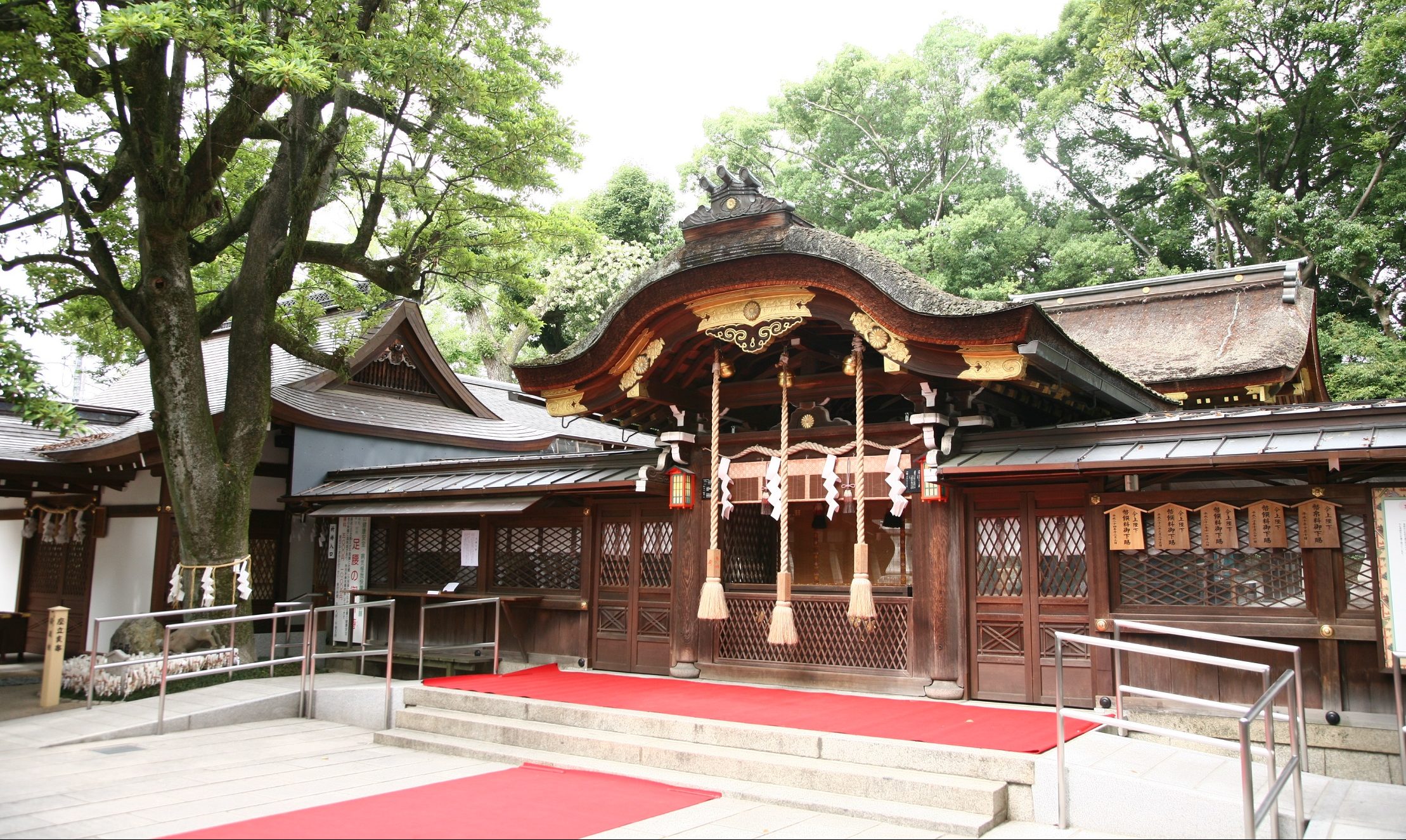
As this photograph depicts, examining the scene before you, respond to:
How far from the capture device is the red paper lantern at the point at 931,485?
27.6 ft

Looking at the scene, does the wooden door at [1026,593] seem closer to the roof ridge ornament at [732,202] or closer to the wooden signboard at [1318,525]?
the wooden signboard at [1318,525]

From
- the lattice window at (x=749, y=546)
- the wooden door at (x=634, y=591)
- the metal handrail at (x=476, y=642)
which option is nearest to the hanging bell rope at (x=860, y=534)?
the lattice window at (x=749, y=546)

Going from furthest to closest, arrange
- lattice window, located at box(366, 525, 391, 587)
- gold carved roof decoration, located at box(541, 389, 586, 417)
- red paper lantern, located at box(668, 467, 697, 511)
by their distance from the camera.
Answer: lattice window, located at box(366, 525, 391, 587) < gold carved roof decoration, located at box(541, 389, 586, 417) < red paper lantern, located at box(668, 467, 697, 511)

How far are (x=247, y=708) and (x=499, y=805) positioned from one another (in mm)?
4913

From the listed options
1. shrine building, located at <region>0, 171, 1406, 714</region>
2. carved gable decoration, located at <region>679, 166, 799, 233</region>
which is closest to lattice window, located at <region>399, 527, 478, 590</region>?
shrine building, located at <region>0, 171, 1406, 714</region>

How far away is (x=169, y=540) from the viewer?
44.1ft

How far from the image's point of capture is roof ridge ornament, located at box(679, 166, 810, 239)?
8805 millimetres

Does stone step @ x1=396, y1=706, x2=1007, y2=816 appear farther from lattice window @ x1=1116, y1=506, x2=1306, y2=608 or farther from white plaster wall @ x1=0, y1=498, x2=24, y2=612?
white plaster wall @ x1=0, y1=498, x2=24, y2=612

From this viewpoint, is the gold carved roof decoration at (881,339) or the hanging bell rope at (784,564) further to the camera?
the hanging bell rope at (784,564)

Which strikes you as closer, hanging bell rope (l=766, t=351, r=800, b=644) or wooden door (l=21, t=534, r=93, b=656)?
hanging bell rope (l=766, t=351, r=800, b=644)

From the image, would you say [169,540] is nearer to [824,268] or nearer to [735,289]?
[735,289]

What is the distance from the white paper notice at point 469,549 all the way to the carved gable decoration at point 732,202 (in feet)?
17.2

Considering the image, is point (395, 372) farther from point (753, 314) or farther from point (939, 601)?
point (939, 601)

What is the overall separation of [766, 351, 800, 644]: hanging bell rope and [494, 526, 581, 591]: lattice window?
3038 mm
